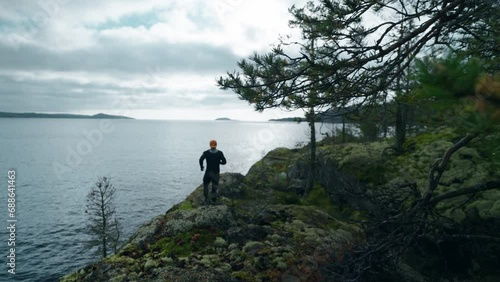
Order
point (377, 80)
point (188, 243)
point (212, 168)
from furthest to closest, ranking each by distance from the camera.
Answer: point (212, 168)
point (188, 243)
point (377, 80)

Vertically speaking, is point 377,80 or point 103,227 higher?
point 377,80

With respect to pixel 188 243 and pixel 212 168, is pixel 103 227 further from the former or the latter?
pixel 188 243

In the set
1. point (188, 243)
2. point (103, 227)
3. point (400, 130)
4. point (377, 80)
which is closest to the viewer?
point (377, 80)

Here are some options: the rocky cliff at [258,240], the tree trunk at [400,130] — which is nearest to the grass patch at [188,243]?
the rocky cliff at [258,240]

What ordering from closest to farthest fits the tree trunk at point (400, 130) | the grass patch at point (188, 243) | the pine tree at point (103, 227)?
the grass patch at point (188, 243) → the tree trunk at point (400, 130) → the pine tree at point (103, 227)

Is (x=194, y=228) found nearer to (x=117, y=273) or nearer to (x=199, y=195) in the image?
(x=117, y=273)

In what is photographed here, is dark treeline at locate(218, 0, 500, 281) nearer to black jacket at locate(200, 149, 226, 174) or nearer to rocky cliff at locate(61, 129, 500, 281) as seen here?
rocky cliff at locate(61, 129, 500, 281)

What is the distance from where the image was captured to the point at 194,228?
791 cm

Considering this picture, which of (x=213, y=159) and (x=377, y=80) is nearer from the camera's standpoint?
(x=377, y=80)

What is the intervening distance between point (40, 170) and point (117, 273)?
242ft
